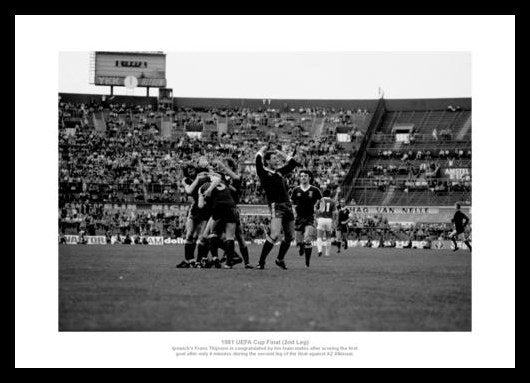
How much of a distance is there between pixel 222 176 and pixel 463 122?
50.4m

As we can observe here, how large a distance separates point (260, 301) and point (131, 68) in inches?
2686

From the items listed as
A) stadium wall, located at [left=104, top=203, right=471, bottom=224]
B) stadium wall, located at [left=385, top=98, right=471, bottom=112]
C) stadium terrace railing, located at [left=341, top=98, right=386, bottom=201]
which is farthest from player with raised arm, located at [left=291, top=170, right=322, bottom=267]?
stadium wall, located at [left=385, top=98, right=471, bottom=112]

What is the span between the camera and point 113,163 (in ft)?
192

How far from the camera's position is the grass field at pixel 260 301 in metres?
10.3

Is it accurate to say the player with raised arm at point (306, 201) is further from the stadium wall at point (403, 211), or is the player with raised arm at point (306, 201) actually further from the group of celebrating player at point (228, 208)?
the stadium wall at point (403, 211)

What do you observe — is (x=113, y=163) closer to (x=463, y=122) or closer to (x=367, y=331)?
(x=463, y=122)

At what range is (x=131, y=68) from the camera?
256 feet

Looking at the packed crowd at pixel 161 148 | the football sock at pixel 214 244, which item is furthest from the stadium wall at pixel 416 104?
the football sock at pixel 214 244

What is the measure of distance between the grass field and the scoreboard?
60.3 meters

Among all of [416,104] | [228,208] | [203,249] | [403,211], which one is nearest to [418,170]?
[403,211]

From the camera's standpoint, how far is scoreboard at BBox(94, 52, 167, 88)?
76750 millimetres

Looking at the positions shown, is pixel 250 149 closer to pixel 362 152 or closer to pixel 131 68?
pixel 362 152

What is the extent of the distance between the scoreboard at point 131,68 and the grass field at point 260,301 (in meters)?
60.3

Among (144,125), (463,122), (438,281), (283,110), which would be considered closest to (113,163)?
(144,125)
